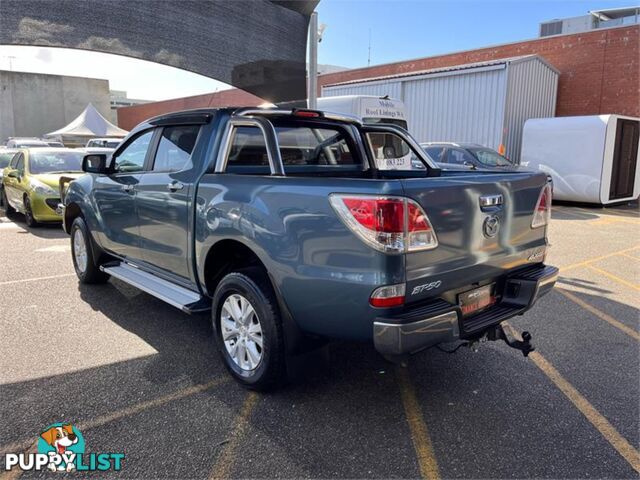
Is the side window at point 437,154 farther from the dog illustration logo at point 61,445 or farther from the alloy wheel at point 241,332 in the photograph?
the dog illustration logo at point 61,445

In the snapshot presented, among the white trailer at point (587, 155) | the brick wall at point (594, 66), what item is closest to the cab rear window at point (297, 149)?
the white trailer at point (587, 155)

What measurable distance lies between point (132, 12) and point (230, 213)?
3463 mm

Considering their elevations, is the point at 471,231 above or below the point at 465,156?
below

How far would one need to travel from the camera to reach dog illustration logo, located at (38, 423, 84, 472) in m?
2.64

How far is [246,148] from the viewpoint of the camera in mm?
3871

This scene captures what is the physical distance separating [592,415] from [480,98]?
534 inches

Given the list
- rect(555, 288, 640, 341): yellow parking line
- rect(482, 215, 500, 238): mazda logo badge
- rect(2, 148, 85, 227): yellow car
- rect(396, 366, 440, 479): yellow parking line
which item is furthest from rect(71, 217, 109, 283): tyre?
rect(555, 288, 640, 341): yellow parking line

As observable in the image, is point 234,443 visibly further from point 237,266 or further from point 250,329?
point 237,266

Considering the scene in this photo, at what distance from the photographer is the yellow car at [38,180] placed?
9.51 meters

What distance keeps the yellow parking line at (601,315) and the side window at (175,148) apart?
4132 mm

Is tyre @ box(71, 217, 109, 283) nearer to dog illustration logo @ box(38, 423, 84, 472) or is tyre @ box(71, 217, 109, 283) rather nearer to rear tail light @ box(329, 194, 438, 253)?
dog illustration logo @ box(38, 423, 84, 472)

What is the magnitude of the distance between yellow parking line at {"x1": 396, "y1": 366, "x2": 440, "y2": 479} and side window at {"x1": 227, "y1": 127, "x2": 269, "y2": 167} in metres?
1.97

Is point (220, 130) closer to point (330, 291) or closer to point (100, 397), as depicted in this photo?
point (330, 291)

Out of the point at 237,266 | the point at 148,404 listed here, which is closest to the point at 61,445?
the point at 148,404
